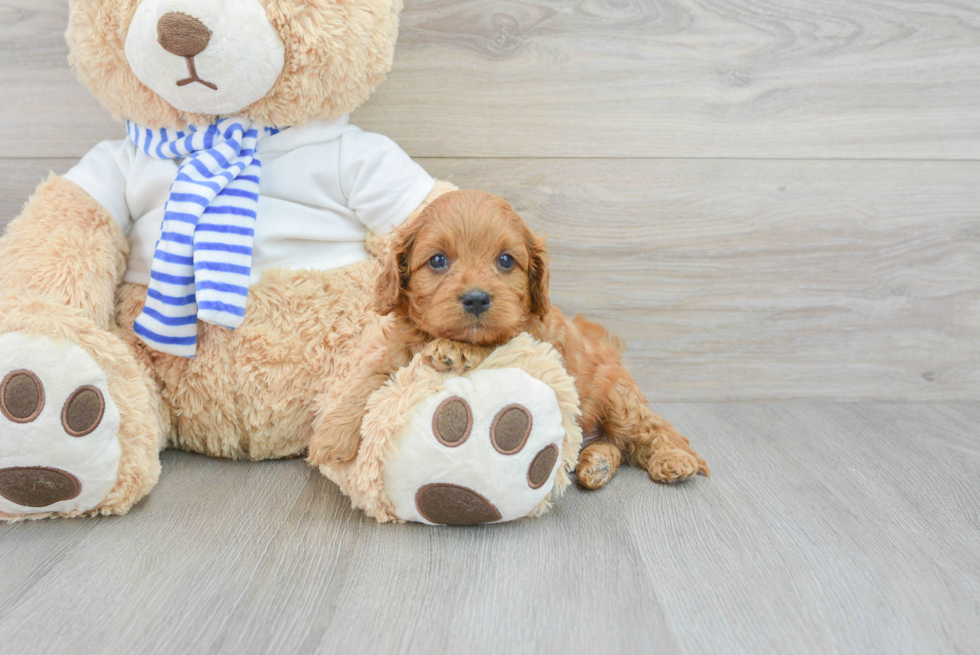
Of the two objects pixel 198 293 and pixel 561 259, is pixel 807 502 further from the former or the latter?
pixel 198 293

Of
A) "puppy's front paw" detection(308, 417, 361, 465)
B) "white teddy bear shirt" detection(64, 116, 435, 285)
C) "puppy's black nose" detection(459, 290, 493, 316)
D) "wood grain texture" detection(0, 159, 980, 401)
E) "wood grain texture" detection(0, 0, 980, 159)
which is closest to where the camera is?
"puppy's black nose" detection(459, 290, 493, 316)

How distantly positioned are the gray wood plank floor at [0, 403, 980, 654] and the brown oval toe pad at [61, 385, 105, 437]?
0.17 m

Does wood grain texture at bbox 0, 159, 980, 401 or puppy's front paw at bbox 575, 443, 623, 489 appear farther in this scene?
wood grain texture at bbox 0, 159, 980, 401

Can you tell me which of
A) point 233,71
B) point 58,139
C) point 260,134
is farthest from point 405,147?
point 58,139

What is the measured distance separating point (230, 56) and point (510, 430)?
776mm

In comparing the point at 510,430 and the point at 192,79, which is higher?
the point at 192,79

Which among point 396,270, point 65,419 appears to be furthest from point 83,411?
point 396,270

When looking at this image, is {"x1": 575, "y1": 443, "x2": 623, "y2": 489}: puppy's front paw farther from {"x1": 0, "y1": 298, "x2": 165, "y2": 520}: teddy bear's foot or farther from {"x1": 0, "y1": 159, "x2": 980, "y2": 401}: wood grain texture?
{"x1": 0, "y1": 298, "x2": 165, "y2": 520}: teddy bear's foot

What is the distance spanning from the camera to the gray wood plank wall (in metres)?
1.65

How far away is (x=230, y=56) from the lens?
1.22 meters

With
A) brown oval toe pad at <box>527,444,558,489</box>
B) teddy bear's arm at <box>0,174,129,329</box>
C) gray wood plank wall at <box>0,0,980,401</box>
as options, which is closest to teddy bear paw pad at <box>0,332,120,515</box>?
teddy bear's arm at <box>0,174,129,329</box>

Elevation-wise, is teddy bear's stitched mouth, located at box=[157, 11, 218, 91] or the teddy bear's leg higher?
teddy bear's stitched mouth, located at box=[157, 11, 218, 91]

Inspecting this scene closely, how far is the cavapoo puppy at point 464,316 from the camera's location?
3.56 feet

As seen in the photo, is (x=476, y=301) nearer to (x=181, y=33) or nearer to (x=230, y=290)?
(x=230, y=290)
